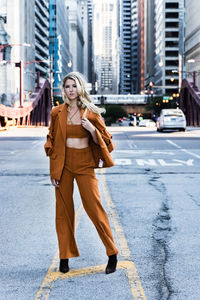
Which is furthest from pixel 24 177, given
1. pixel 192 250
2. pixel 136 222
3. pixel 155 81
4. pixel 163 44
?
pixel 155 81

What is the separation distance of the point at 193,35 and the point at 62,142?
124345mm

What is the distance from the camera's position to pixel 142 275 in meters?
4.71

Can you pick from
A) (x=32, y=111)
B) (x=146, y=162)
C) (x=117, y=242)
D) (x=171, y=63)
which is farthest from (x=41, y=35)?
(x=117, y=242)

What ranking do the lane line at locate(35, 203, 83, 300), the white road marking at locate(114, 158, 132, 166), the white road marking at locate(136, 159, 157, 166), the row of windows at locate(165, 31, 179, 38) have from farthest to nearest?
the row of windows at locate(165, 31, 179, 38), the white road marking at locate(114, 158, 132, 166), the white road marking at locate(136, 159, 157, 166), the lane line at locate(35, 203, 83, 300)

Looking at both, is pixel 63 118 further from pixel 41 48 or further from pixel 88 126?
pixel 41 48

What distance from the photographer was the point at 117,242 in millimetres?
6043

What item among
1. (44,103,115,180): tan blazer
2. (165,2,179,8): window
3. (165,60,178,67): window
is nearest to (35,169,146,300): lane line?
(44,103,115,180): tan blazer

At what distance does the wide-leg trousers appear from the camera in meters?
4.69

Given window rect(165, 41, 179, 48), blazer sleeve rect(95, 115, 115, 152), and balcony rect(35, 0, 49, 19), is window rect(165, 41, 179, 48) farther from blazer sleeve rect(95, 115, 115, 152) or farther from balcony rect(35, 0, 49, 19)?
blazer sleeve rect(95, 115, 115, 152)

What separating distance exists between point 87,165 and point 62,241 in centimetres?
71

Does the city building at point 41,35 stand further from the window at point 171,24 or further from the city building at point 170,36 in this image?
the window at point 171,24

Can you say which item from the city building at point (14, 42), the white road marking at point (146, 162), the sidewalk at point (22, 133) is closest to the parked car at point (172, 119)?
the sidewalk at point (22, 133)

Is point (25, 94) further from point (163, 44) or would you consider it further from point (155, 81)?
point (155, 81)

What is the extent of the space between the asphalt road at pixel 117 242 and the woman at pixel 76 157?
0.34m
